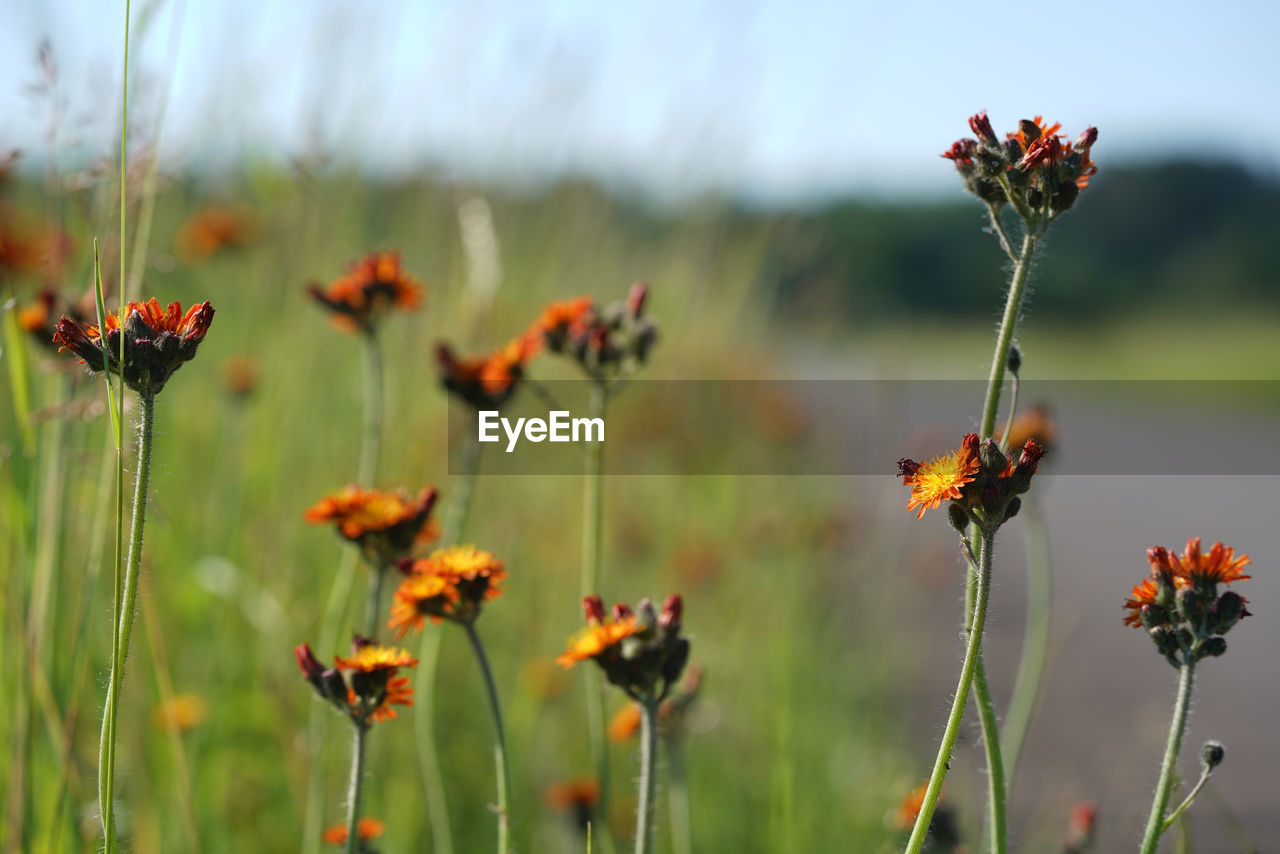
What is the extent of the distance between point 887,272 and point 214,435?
66.7ft

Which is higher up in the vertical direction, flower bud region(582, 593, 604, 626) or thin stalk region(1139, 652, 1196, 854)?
flower bud region(582, 593, 604, 626)

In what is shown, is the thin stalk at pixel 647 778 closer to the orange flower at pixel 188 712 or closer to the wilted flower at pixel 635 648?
the wilted flower at pixel 635 648

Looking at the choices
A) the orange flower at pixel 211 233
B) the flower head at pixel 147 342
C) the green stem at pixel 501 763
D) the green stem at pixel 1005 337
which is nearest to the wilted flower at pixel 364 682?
the green stem at pixel 501 763

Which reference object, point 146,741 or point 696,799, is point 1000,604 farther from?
point 146,741

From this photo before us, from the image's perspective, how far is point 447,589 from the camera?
1.52m

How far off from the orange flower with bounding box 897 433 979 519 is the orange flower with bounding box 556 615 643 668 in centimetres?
47

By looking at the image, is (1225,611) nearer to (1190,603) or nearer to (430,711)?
(1190,603)

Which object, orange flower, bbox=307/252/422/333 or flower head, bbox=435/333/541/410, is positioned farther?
orange flower, bbox=307/252/422/333

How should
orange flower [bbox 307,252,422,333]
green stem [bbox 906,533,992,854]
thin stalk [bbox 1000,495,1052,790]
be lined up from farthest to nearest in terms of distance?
orange flower [bbox 307,252,422,333] → thin stalk [bbox 1000,495,1052,790] → green stem [bbox 906,533,992,854]

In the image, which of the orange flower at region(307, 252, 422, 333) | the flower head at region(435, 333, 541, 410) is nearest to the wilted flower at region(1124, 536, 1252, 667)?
the flower head at region(435, 333, 541, 410)

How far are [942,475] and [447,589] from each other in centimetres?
73

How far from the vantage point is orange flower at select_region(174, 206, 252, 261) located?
444 cm

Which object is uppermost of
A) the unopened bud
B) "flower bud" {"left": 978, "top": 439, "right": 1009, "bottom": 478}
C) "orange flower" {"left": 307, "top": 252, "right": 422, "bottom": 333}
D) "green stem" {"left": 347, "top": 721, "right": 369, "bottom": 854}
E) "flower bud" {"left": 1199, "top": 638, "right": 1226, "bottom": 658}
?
"orange flower" {"left": 307, "top": 252, "right": 422, "bottom": 333}

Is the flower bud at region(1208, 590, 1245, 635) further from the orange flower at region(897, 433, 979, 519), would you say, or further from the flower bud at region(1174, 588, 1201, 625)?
the orange flower at region(897, 433, 979, 519)
